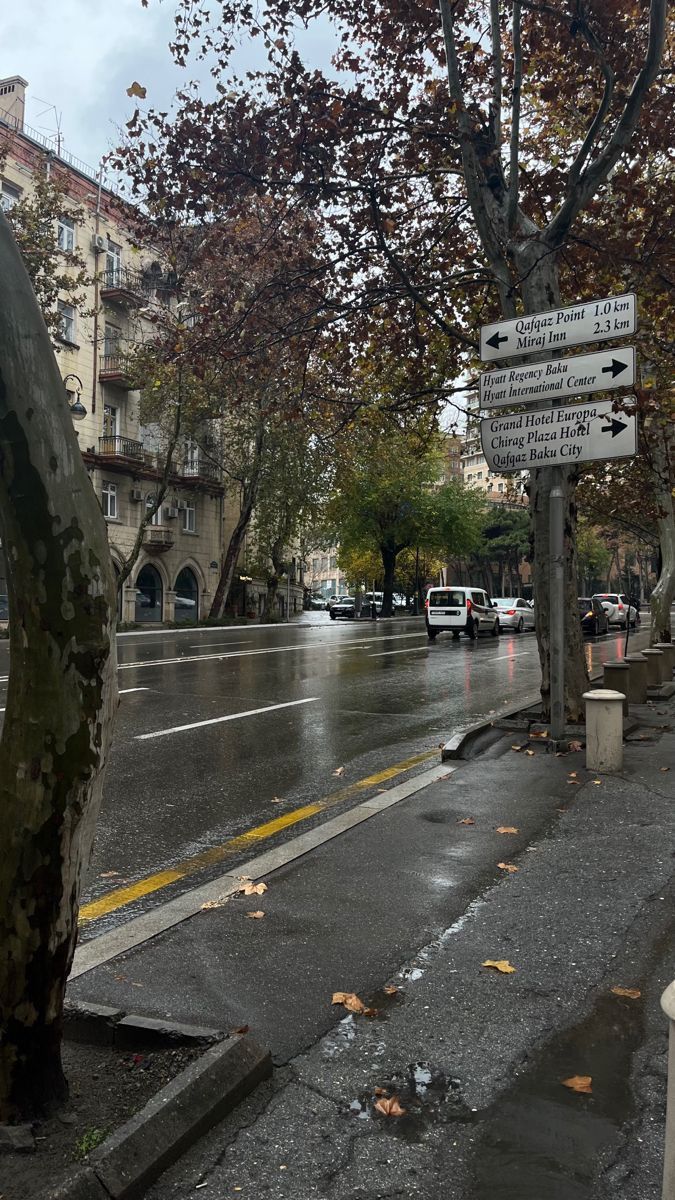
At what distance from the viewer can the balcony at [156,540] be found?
38688mm

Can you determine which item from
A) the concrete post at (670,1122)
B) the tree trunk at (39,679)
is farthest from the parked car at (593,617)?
the concrete post at (670,1122)

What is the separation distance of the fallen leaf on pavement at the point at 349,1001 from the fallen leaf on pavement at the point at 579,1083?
782mm

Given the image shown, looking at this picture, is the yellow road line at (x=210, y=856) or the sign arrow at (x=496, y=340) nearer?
the yellow road line at (x=210, y=856)

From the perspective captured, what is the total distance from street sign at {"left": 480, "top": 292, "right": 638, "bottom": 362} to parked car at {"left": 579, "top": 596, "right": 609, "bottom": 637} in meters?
25.1

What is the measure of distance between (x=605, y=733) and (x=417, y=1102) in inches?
203

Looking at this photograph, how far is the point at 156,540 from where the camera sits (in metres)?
38.7

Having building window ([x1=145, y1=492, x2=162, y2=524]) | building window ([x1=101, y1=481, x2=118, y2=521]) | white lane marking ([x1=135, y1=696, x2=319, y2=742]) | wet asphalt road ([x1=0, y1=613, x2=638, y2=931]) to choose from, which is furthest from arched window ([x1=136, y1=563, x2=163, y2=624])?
white lane marking ([x1=135, y1=696, x2=319, y2=742])

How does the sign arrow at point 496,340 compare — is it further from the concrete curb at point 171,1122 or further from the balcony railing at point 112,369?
the balcony railing at point 112,369

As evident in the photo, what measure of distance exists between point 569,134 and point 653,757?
33.7 ft

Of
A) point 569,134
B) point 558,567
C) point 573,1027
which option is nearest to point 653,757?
point 558,567

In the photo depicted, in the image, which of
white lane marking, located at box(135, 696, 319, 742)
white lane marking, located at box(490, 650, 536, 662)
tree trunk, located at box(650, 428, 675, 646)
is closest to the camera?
white lane marking, located at box(135, 696, 319, 742)

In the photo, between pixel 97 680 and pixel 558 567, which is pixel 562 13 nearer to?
pixel 558 567

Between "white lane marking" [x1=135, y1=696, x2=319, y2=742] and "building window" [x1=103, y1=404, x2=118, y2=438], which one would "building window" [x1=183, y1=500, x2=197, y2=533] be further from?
"white lane marking" [x1=135, y1=696, x2=319, y2=742]

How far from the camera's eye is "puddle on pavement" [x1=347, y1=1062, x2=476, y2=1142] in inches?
101
